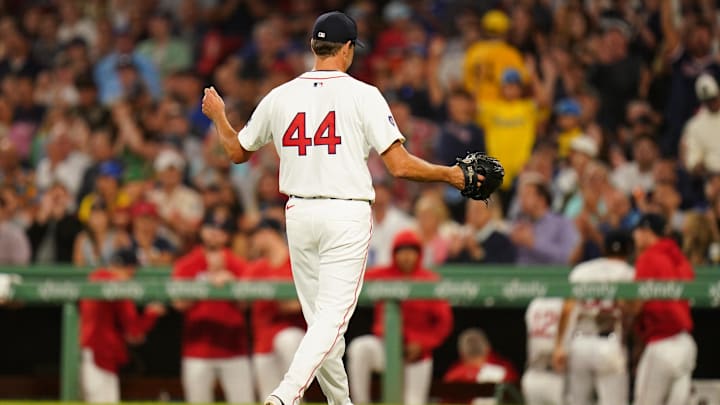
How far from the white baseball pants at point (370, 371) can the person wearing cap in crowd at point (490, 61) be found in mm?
3571

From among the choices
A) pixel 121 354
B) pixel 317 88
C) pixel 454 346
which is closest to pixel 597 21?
pixel 454 346

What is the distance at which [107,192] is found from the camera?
13.1 meters

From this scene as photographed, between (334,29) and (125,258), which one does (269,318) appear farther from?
(334,29)

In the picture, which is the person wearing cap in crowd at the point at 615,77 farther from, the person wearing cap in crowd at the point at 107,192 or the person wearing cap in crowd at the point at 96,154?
the person wearing cap in crowd at the point at 96,154

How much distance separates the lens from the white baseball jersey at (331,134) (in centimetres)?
599

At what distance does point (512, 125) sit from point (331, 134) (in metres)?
6.63

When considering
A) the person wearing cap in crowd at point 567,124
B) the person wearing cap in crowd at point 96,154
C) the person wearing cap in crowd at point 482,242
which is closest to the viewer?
the person wearing cap in crowd at point 482,242

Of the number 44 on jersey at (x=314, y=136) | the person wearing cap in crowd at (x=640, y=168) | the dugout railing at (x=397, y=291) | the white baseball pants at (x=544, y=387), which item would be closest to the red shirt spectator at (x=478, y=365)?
the white baseball pants at (x=544, y=387)

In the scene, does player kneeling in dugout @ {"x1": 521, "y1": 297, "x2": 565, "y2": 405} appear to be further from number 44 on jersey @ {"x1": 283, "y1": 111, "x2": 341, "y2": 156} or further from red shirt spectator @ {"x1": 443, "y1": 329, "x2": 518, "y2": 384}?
number 44 on jersey @ {"x1": 283, "y1": 111, "x2": 341, "y2": 156}

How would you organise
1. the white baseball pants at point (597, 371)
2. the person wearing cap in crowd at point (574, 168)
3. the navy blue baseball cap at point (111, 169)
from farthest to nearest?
the navy blue baseball cap at point (111, 169), the person wearing cap in crowd at point (574, 168), the white baseball pants at point (597, 371)

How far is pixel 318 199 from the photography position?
6039 mm

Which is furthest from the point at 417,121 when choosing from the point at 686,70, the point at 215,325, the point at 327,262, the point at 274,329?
the point at 327,262

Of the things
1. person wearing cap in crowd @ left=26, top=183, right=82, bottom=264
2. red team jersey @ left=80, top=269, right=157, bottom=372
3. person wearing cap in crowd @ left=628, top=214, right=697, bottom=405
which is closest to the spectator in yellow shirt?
person wearing cap in crowd @ left=628, top=214, right=697, bottom=405

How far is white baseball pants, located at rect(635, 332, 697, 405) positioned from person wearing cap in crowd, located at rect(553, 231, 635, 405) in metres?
0.22
